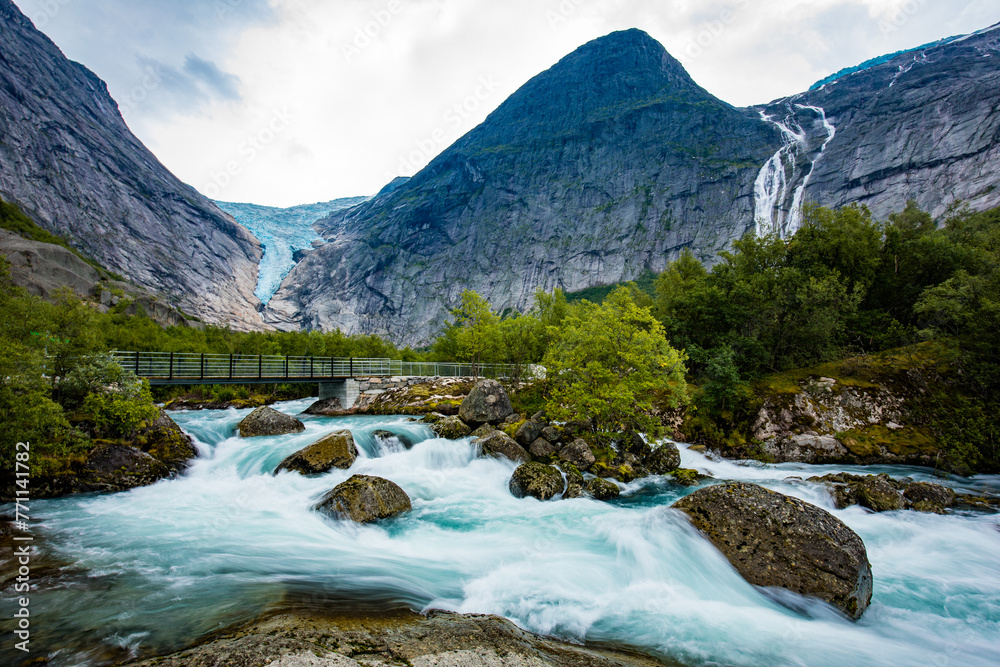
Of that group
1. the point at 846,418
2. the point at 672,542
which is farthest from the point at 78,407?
the point at 846,418

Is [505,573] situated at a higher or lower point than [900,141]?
lower

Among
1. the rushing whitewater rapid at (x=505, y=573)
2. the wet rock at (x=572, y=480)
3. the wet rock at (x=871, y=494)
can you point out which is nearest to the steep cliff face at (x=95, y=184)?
the rushing whitewater rapid at (x=505, y=573)

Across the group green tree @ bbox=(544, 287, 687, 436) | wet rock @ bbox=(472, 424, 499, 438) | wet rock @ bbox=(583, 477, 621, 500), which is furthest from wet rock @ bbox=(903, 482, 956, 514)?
wet rock @ bbox=(472, 424, 499, 438)

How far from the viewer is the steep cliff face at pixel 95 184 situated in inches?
4437

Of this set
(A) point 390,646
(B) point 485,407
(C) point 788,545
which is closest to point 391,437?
(B) point 485,407

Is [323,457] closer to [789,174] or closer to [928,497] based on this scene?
[928,497]

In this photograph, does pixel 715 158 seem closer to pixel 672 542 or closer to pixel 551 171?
pixel 551 171

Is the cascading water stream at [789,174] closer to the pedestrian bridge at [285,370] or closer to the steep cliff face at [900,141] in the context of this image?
the steep cliff face at [900,141]

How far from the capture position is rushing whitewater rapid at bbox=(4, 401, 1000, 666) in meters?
6.34

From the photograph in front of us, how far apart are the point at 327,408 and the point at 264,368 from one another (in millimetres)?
6056

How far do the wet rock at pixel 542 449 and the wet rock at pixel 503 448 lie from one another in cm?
37

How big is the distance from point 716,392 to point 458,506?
15.9m

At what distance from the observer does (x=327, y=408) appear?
33.6 m

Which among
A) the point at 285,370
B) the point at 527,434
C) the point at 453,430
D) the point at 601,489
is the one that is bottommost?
Result: the point at 601,489
